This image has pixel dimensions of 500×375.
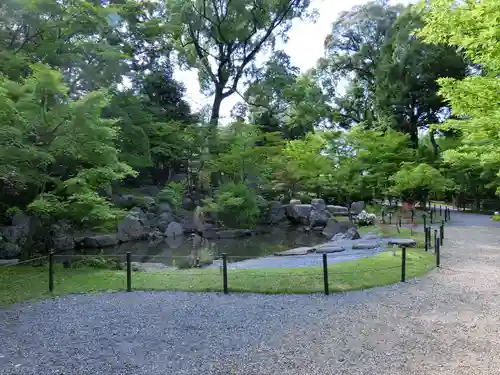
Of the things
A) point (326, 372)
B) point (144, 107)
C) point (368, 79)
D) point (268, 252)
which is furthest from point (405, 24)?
point (326, 372)

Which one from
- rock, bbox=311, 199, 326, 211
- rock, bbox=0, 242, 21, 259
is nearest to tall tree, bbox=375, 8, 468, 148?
rock, bbox=311, 199, 326, 211

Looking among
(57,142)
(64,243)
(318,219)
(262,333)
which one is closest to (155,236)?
(64,243)

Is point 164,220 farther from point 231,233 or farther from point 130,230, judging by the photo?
point 231,233

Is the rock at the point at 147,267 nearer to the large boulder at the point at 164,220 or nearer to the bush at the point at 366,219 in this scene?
the large boulder at the point at 164,220

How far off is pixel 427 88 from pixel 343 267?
21824mm

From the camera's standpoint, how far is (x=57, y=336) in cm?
527

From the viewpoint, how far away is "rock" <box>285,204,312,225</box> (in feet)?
72.2

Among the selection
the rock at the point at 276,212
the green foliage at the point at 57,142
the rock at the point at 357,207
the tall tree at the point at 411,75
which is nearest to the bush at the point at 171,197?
the rock at the point at 276,212

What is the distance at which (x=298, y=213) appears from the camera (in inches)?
880

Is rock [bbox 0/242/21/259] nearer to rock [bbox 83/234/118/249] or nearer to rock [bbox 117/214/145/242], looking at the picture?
rock [bbox 83/234/118/249]

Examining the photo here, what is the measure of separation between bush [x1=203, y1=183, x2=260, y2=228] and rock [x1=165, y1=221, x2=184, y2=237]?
5.46ft

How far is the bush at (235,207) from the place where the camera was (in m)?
20.0

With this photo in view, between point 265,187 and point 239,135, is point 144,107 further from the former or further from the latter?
point 265,187

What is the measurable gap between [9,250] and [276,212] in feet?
47.8
